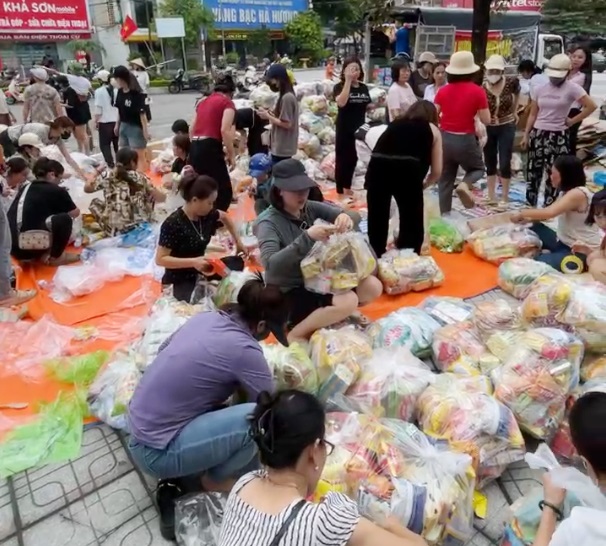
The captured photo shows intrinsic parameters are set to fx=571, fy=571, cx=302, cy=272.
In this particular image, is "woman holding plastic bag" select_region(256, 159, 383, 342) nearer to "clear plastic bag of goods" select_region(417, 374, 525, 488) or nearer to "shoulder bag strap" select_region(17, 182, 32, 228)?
"clear plastic bag of goods" select_region(417, 374, 525, 488)

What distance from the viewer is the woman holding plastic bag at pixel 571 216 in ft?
11.6

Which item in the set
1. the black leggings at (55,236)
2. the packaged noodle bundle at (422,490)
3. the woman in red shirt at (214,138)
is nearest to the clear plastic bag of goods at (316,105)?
the woman in red shirt at (214,138)

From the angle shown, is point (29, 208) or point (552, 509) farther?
point (29, 208)

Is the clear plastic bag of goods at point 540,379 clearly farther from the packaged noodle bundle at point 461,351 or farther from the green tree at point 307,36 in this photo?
the green tree at point 307,36

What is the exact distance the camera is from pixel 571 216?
12.0ft

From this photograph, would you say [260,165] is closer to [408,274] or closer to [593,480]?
[408,274]

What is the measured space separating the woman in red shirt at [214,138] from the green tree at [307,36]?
29.6 metres

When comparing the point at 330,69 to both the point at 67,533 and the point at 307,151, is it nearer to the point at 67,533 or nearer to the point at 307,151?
the point at 307,151

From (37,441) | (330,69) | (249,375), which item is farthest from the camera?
(330,69)

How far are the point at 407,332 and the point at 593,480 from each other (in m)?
1.56

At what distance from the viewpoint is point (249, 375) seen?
6.46ft

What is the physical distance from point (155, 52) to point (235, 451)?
29.3 m

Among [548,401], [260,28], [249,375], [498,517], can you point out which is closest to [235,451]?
[249,375]

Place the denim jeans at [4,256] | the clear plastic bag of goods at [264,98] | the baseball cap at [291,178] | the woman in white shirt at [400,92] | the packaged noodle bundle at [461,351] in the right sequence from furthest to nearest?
the clear plastic bag of goods at [264,98] < the woman in white shirt at [400,92] < the denim jeans at [4,256] < the baseball cap at [291,178] < the packaged noodle bundle at [461,351]
